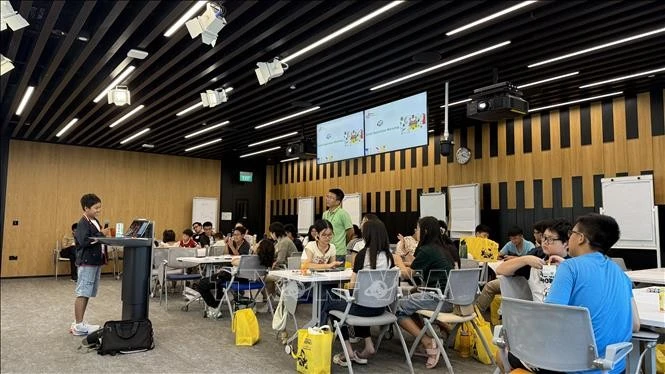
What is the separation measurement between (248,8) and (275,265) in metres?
3.23

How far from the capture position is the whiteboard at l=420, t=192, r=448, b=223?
9.20 meters

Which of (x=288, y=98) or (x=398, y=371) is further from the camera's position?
(x=288, y=98)

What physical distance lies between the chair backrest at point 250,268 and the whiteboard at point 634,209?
5042 millimetres

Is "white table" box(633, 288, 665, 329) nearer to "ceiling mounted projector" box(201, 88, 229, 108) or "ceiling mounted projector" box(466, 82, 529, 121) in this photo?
"ceiling mounted projector" box(466, 82, 529, 121)

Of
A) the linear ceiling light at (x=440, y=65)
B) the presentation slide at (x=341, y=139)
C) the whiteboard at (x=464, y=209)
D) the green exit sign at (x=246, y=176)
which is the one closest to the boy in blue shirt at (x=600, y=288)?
the linear ceiling light at (x=440, y=65)

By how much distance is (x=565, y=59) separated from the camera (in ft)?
18.0

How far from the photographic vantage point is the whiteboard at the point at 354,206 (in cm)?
1115

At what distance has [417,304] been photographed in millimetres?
3975

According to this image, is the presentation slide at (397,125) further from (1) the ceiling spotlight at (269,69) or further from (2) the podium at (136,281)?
(2) the podium at (136,281)

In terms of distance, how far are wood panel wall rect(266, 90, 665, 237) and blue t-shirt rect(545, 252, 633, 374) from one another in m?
5.58

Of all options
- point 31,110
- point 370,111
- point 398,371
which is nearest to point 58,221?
point 31,110

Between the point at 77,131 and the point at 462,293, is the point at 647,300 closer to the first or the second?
the point at 462,293

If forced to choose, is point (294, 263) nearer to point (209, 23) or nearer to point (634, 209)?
point (209, 23)

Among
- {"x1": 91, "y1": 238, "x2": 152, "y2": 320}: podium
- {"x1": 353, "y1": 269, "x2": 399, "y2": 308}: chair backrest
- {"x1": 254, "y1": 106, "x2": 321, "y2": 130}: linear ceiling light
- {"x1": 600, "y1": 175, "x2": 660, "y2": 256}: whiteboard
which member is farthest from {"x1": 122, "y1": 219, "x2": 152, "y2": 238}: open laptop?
{"x1": 600, "y1": 175, "x2": 660, "y2": 256}: whiteboard
